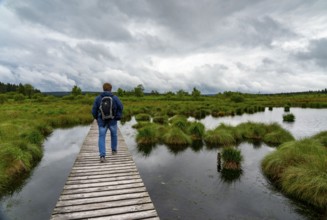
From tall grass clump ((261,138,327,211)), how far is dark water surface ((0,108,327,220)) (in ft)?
1.36

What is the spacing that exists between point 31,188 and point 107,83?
544 cm

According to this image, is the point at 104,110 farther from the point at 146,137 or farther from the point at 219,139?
the point at 219,139

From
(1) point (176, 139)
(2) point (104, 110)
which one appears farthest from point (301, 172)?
(1) point (176, 139)

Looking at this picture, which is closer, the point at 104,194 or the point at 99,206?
the point at 99,206

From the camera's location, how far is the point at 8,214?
23.4ft

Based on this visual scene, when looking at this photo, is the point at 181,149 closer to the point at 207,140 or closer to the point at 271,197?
the point at 207,140

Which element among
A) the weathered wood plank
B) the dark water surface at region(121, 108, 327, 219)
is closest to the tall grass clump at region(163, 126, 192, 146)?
the dark water surface at region(121, 108, 327, 219)

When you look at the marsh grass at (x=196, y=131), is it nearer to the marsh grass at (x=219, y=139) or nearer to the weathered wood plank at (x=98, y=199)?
the marsh grass at (x=219, y=139)

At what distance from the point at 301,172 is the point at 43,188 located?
33.4 feet

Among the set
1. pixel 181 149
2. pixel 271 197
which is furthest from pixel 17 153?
pixel 271 197

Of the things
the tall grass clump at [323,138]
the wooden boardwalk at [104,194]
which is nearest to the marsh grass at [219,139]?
the tall grass clump at [323,138]

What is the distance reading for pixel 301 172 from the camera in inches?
324

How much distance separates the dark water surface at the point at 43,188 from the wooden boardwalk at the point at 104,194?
61.5 inches

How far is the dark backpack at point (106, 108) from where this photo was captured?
8.04 meters
